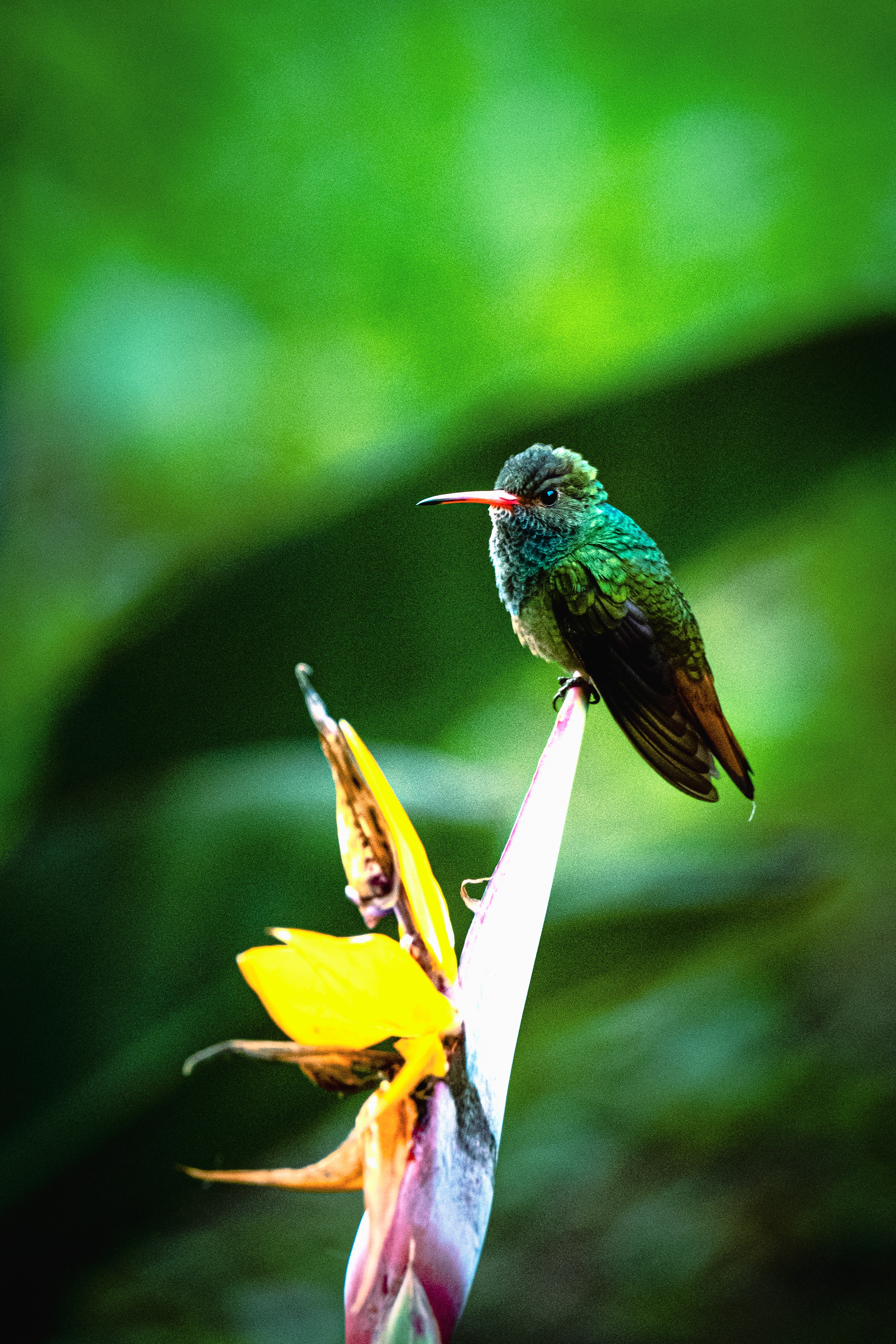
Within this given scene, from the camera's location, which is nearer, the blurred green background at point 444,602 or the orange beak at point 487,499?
the orange beak at point 487,499

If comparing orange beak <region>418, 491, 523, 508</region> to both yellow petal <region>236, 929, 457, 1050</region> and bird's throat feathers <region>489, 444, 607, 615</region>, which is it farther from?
yellow petal <region>236, 929, 457, 1050</region>

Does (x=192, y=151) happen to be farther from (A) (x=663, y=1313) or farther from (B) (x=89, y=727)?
(A) (x=663, y=1313)

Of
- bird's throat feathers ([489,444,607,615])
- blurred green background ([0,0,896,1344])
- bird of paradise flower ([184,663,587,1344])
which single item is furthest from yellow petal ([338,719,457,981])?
blurred green background ([0,0,896,1344])

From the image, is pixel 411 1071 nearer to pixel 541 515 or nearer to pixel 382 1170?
pixel 382 1170

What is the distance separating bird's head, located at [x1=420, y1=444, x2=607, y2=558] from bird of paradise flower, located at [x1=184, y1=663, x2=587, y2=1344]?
0.08 metres

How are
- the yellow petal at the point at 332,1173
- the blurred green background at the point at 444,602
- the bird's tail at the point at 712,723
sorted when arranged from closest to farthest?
the yellow petal at the point at 332,1173 → the bird's tail at the point at 712,723 → the blurred green background at the point at 444,602

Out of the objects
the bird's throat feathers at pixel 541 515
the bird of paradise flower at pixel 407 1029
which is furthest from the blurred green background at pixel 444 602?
the bird of paradise flower at pixel 407 1029

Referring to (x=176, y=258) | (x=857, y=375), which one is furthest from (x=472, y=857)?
(x=176, y=258)

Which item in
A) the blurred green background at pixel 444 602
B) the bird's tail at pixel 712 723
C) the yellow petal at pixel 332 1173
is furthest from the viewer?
the blurred green background at pixel 444 602

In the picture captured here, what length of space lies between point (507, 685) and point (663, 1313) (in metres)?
0.50

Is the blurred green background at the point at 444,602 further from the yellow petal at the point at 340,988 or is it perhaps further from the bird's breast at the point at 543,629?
the yellow petal at the point at 340,988

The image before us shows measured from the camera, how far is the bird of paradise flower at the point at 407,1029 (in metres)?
0.23

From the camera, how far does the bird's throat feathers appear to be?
331mm

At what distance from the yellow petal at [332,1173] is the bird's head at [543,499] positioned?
0.18 m
